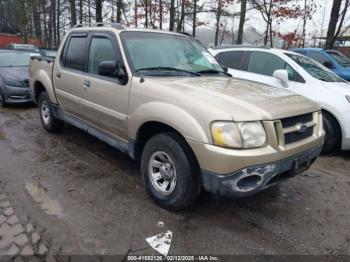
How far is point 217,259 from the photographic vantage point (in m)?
2.69

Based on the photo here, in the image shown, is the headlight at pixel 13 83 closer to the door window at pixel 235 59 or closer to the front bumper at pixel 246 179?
→ the door window at pixel 235 59

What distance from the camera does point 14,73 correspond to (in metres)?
8.45

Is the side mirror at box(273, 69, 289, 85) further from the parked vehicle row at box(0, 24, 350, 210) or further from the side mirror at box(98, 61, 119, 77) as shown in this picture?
the side mirror at box(98, 61, 119, 77)

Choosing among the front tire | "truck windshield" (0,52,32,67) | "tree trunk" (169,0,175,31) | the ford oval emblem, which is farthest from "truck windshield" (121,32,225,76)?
"tree trunk" (169,0,175,31)

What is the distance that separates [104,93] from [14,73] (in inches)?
225

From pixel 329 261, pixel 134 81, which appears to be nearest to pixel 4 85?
pixel 134 81

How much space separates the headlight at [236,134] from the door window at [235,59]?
4347mm

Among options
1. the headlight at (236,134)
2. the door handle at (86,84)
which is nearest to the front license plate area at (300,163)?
the headlight at (236,134)

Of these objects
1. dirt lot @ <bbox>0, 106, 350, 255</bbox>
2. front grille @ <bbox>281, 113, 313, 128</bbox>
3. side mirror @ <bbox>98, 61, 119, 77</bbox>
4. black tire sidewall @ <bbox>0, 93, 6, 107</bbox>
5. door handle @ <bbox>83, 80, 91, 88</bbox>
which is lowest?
dirt lot @ <bbox>0, 106, 350, 255</bbox>

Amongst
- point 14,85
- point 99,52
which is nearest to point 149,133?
point 99,52

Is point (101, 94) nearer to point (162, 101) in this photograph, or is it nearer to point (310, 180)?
point (162, 101)

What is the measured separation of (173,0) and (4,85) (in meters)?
12.5

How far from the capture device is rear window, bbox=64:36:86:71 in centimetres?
459

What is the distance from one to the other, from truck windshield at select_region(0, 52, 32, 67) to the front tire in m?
7.36
